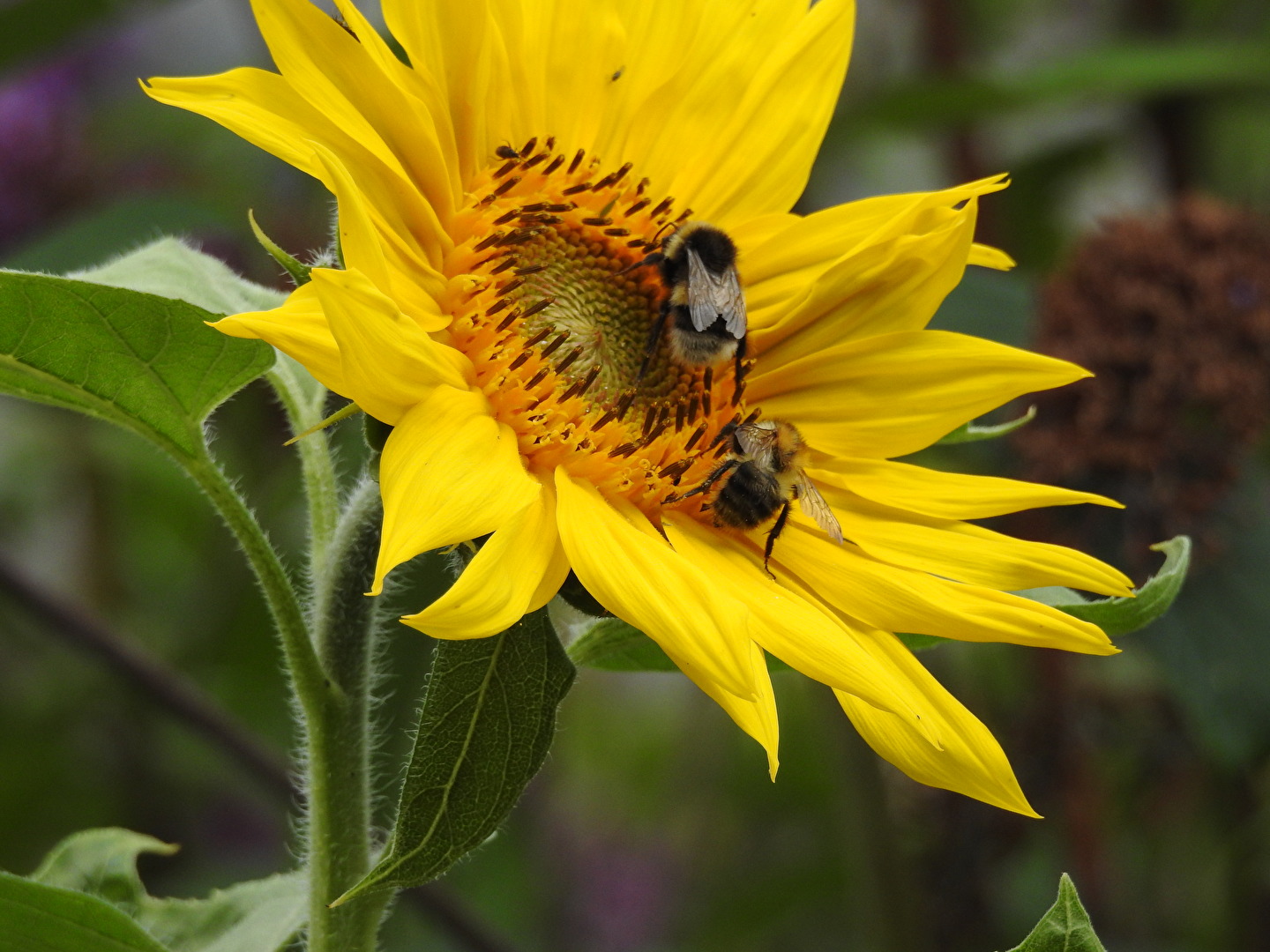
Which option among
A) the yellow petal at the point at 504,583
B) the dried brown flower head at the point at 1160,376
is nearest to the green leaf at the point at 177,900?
the yellow petal at the point at 504,583

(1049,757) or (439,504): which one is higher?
(439,504)

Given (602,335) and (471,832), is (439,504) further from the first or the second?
(602,335)

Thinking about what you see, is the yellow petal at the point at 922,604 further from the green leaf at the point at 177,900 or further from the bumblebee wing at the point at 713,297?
the green leaf at the point at 177,900

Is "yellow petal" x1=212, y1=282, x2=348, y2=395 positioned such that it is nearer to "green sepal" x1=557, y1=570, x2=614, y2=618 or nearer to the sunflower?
the sunflower

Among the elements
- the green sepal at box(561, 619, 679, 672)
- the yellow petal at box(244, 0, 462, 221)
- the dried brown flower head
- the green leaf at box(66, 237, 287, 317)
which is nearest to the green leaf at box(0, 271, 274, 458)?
the green leaf at box(66, 237, 287, 317)

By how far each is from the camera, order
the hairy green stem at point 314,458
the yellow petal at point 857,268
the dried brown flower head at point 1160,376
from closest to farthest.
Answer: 1. the hairy green stem at point 314,458
2. the yellow petal at point 857,268
3. the dried brown flower head at point 1160,376

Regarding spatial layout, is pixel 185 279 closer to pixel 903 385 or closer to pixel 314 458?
pixel 314 458

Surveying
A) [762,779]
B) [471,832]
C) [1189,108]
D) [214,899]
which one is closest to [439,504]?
[471,832]

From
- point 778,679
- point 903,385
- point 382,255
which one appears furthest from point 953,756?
point 778,679
